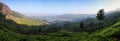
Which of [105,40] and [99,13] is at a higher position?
[99,13]

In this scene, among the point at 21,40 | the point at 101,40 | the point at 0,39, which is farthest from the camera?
the point at 21,40

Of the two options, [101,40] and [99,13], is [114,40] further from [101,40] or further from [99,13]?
[99,13]

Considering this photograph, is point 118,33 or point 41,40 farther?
point 41,40

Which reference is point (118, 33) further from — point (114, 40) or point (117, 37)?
point (114, 40)

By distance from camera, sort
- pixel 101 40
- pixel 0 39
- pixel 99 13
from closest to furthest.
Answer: pixel 101 40 → pixel 0 39 → pixel 99 13

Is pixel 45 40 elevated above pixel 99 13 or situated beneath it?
situated beneath

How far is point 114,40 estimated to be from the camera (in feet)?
330

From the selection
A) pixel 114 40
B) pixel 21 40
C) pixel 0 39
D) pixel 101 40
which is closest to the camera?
pixel 114 40

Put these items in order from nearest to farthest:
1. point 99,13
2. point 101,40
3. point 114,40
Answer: point 114,40
point 101,40
point 99,13

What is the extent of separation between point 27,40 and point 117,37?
195 ft

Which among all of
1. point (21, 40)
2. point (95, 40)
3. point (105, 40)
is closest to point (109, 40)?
point (105, 40)

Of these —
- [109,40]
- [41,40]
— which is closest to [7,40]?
[41,40]

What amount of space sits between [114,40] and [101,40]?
8.46m

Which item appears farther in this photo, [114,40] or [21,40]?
[21,40]
